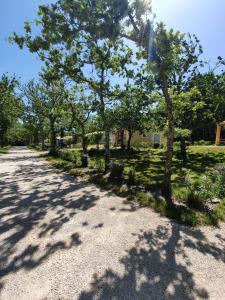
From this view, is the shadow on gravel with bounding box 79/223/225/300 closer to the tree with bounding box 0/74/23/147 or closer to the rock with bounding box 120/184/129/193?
the rock with bounding box 120/184/129/193

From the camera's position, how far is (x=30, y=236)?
521cm

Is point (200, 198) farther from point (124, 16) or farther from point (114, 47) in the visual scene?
point (114, 47)

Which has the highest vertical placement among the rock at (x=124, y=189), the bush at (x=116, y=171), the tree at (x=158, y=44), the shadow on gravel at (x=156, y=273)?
the tree at (x=158, y=44)

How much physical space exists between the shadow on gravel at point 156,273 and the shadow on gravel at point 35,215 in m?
1.23

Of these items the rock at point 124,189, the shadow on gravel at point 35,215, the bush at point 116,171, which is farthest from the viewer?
the bush at point 116,171

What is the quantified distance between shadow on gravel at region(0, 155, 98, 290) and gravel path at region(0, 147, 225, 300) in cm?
2

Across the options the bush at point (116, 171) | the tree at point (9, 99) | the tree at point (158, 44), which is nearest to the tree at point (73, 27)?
the tree at point (158, 44)

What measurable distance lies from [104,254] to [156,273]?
1044mm

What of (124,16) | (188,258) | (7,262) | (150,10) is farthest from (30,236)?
(150,10)

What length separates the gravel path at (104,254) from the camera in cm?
353

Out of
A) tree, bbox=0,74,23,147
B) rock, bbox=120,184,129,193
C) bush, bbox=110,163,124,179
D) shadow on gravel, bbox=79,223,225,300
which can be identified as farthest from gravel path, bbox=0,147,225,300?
tree, bbox=0,74,23,147

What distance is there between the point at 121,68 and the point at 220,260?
9.00 m

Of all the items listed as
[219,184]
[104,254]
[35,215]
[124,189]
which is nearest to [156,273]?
[104,254]

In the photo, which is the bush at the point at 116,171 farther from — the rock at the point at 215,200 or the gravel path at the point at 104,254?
the rock at the point at 215,200
